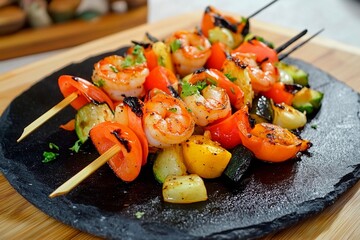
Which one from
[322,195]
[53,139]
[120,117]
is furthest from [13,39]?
[322,195]

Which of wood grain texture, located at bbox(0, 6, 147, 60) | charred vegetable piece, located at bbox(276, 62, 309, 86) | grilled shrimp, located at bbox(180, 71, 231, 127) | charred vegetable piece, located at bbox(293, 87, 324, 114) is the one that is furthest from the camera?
wood grain texture, located at bbox(0, 6, 147, 60)

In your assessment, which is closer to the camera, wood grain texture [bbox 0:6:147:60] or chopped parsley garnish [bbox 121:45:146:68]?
chopped parsley garnish [bbox 121:45:146:68]

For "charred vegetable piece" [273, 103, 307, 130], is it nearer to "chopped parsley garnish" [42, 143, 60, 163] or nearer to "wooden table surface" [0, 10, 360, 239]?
"wooden table surface" [0, 10, 360, 239]

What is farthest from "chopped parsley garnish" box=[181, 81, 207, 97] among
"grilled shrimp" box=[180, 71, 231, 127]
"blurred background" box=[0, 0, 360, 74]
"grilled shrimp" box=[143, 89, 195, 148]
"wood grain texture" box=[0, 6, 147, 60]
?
"wood grain texture" box=[0, 6, 147, 60]

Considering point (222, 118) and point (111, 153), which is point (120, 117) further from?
point (222, 118)

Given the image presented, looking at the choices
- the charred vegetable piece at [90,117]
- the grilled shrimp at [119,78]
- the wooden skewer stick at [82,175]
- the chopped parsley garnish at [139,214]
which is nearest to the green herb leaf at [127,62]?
the grilled shrimp at [119,78]

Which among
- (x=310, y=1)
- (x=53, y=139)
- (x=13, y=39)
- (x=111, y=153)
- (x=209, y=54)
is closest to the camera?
(x=111, y=153)

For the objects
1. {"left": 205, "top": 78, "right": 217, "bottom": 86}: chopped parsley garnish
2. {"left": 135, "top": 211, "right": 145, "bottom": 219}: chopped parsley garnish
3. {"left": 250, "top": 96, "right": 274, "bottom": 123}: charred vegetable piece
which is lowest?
{"left": 135, "top": 211, "right": 145, "bottom": 219}: chopped parsley garnish
